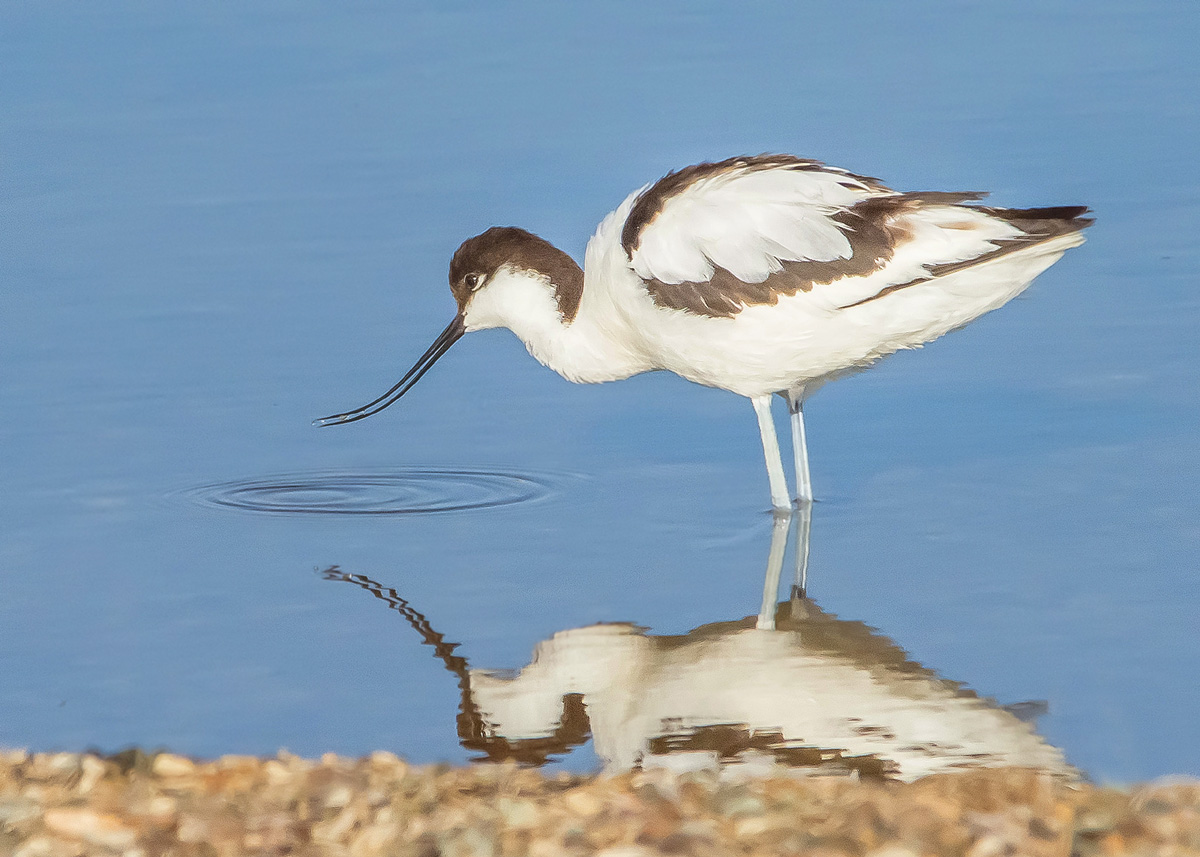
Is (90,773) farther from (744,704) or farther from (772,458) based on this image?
(772,458)

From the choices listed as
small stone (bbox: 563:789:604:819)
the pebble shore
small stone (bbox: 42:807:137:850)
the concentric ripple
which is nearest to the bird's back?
the concentric ripple

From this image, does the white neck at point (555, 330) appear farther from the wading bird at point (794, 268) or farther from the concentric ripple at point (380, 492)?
the concentric ripple at point (380, 492)

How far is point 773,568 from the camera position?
227 inches

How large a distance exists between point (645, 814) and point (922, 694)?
1.15m

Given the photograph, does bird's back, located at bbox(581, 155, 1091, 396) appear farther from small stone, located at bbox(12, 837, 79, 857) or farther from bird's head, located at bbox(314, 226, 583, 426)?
small stone, located at bbox(12, 837, 79, 857)

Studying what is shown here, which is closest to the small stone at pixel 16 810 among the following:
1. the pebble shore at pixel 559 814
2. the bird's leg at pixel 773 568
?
the pebble shore at pixel 559 814

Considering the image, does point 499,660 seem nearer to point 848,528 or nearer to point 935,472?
point 848,528

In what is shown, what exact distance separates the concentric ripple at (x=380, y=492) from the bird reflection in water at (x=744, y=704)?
0.98 metres

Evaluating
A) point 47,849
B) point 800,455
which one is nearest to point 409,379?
point 800,455

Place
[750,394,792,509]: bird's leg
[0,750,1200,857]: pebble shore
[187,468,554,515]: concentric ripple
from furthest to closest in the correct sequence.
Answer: [187,468,554,515]: concentric ripple < [750,394,792,509]: bird's leg < [0,750,1200,857]: pebble shore

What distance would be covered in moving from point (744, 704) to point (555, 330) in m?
2.52

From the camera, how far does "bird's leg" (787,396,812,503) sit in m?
6.43

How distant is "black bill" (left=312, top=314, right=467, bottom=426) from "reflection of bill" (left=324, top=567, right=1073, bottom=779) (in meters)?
2.06

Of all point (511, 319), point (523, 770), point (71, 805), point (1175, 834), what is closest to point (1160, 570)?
point (1175, 834)
